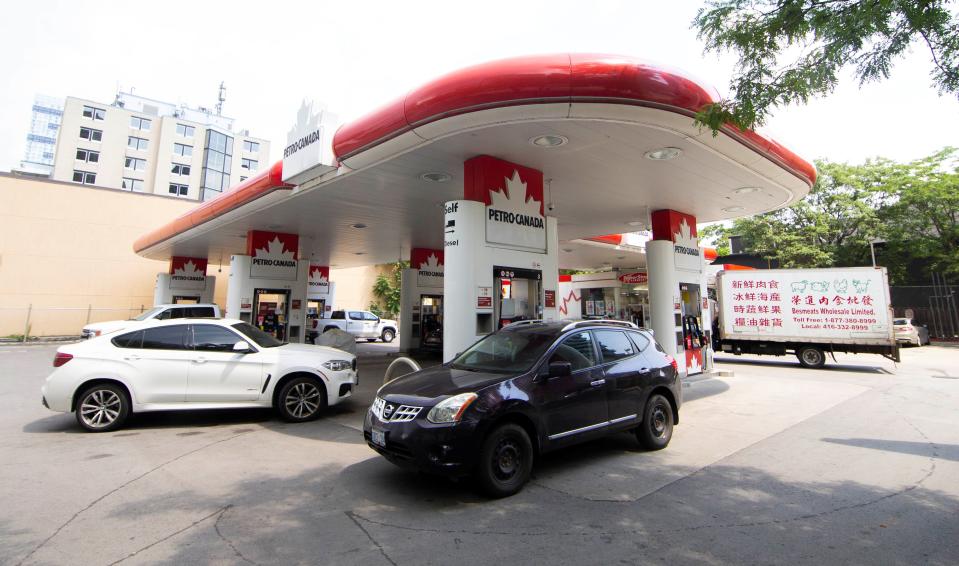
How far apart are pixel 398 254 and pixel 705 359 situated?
1302 centimetres

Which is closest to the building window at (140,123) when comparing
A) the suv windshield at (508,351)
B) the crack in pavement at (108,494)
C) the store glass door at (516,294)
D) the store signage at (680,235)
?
the crack in pavement at (108,494)

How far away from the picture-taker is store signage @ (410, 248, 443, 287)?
17438mm

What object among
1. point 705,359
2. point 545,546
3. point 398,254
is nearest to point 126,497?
point 545,546

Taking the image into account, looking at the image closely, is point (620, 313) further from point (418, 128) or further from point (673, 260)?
point (418, 128)

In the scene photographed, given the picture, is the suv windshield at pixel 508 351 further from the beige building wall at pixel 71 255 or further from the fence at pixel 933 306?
the fence at pixel 933 306

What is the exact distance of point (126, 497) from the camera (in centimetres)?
404

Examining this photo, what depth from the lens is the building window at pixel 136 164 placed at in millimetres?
44719

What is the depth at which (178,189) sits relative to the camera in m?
46.5

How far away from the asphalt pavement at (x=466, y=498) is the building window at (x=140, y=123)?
164 feet

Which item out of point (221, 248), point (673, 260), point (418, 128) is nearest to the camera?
point (418, 128)

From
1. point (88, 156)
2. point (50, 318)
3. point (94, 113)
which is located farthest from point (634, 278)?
point (94, 113)

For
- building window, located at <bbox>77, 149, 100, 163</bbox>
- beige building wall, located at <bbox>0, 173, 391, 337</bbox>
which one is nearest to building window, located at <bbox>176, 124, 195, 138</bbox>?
building window, located at <bbox>77, 149, 100, 163</bbox>

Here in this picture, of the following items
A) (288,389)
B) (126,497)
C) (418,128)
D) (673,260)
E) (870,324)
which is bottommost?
(126,497)

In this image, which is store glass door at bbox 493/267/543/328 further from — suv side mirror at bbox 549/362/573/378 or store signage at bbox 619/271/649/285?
store signage at bbox 619/271/649/285
